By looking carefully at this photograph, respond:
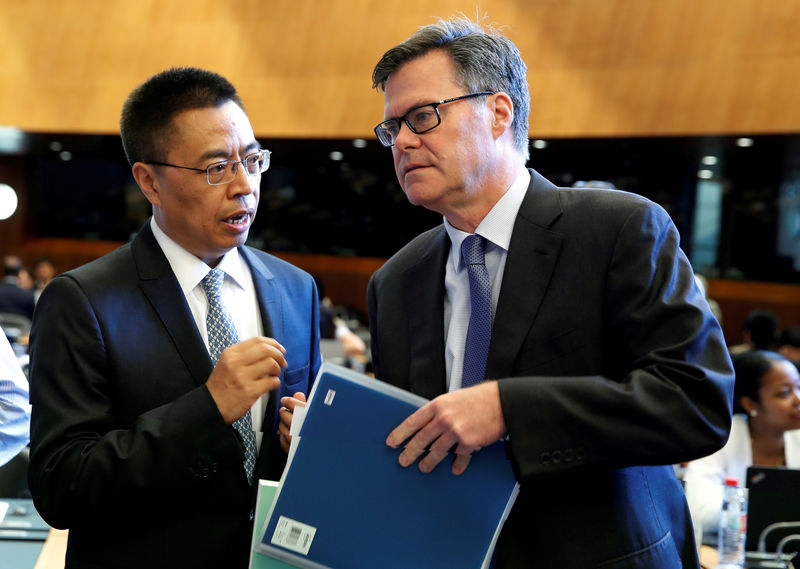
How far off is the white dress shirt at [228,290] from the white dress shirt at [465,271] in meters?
0.47

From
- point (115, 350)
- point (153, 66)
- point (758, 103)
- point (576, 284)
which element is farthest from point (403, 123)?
point (153, 66)

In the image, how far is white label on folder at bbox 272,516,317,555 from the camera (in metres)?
1.50

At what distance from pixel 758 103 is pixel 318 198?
256 inches

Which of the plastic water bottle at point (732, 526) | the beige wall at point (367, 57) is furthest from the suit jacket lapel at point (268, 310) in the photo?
the beige wall at point (367, 57)

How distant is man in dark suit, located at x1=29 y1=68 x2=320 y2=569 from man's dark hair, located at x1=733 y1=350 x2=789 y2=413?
2.89 meters

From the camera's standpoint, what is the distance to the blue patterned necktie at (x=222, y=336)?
1.84m

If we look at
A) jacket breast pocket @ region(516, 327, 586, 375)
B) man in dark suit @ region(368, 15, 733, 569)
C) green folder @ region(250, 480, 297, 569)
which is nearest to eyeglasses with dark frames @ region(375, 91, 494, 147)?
man in dark suit @ region(368, 15, 733, 569)

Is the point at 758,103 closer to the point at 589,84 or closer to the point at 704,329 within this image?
the point at 589,84

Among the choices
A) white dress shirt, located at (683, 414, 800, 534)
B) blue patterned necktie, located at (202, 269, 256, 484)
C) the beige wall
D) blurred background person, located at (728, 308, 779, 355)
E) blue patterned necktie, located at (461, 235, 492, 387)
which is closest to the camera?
blue patterned necktie, located at (461, 235, 492, 387)

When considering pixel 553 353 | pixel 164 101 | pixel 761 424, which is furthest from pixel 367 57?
pixel 553 353

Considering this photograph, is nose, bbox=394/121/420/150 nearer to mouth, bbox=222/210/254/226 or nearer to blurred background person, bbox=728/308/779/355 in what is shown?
mouth, bbox=222/210/254/226

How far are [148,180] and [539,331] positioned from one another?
979 mm

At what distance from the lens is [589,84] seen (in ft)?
25.8

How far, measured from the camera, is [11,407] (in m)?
2.54
